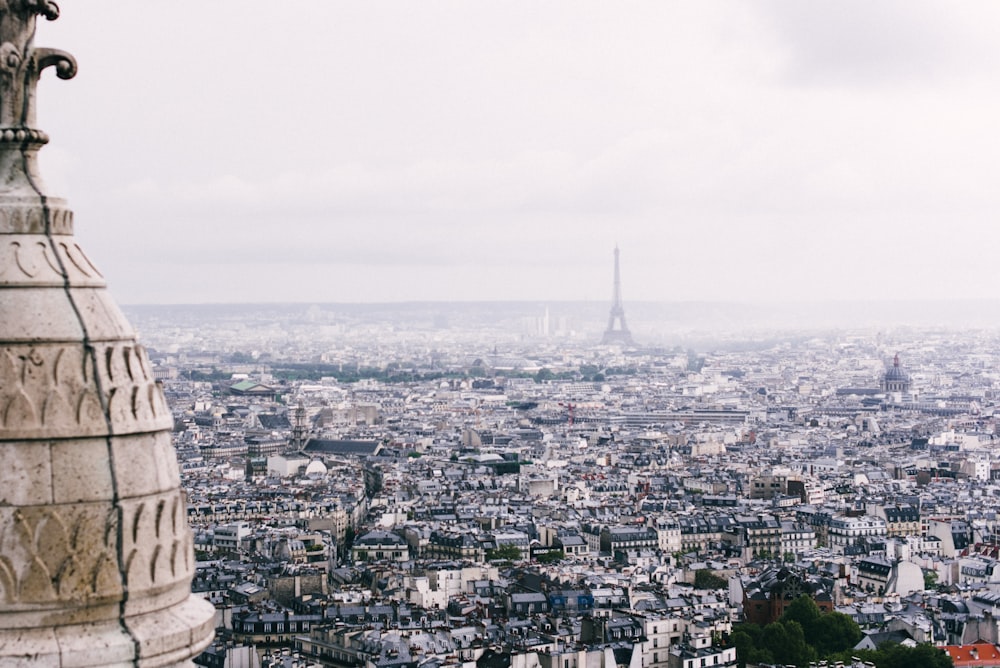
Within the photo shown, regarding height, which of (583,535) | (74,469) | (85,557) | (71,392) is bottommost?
(583,535)

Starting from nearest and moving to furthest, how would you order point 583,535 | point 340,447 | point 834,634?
1. point 834,634
2. point 583,535
3. point 340,447

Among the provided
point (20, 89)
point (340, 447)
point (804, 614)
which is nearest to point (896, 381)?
point (340, 447)

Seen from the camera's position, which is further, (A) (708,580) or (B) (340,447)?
(B) (340,447)

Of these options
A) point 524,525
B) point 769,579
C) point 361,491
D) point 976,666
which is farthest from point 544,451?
point 976,666

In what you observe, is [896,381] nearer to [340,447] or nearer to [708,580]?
[340,447]

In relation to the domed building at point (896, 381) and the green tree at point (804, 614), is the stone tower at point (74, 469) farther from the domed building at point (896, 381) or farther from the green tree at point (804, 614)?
the domed building at point (896, 381)

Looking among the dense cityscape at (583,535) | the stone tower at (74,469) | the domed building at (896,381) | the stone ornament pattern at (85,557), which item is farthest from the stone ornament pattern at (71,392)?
the domed building at (896,381)

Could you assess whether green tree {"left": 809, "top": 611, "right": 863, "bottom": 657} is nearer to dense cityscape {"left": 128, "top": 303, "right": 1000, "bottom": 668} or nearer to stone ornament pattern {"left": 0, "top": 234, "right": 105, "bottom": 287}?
dense cityscape {"left": 128, "top": 303, "right": 1000, "bottom": 668}

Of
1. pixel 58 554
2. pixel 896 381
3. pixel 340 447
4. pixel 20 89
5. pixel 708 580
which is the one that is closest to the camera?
pixel 58 554
